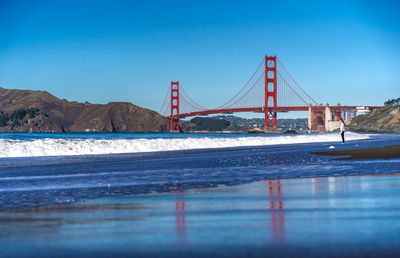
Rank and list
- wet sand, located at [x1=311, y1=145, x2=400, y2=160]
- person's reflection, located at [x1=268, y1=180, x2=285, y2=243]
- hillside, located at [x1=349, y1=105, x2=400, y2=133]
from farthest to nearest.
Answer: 1. hillside, located at [x1=349, y1=105, x2=400, y2=133]
2. wet sand, located at [x1=311, y1=145, x2=400, y2=160]
3. person's reflection, located at [x1=268, y1=180, x2=285, y2=243]

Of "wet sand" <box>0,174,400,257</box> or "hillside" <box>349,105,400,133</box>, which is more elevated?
"hillside" <box>349,105,400,133</box>

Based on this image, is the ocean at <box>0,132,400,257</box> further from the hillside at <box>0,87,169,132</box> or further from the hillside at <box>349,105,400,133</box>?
the hillside at <box>0,87,169,132</box>

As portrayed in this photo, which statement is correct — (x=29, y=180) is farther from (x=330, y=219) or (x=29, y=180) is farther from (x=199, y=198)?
(x=330, y=219)

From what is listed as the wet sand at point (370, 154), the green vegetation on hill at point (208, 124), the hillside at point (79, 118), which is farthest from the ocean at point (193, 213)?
the green vegetation on hill at point (208, 124)

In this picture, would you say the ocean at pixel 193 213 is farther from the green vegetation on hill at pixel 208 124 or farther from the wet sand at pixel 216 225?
the green vegetation on hill at pixel 208 124

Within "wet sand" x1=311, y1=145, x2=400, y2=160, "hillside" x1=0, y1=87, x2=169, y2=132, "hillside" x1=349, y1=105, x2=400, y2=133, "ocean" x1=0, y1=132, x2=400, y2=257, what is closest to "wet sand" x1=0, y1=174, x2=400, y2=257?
"ocean" x1=0, y1=132, x2=400, y2=257

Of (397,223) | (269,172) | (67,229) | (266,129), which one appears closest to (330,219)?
(397,223)
